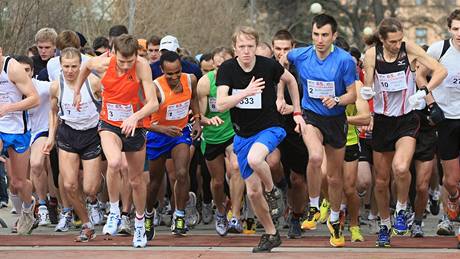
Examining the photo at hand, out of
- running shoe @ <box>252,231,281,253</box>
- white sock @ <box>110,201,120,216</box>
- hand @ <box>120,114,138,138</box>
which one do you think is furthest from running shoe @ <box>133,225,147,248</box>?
running shoe @ <box>252,231,281,253</box>

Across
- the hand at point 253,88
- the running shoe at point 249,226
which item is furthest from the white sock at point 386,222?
the running shoe at point 249,226

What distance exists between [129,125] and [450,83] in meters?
3.42

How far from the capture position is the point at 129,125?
11406mm

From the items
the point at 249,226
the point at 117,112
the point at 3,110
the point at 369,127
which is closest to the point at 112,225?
the point at 117,112

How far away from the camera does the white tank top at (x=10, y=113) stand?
42.9 ft

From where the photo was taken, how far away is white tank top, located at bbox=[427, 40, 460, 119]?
39.8 ft

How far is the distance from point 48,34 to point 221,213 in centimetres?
353

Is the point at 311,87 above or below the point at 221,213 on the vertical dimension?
above

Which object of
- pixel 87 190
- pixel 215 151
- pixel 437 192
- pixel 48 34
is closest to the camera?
pixel 87 190

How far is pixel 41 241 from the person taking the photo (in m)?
12.8

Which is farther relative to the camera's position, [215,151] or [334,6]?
[334,6]

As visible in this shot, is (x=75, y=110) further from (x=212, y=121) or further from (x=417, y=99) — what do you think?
(x=417, y=99)

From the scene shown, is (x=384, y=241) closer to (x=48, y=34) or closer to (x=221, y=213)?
(x=221, y=213)

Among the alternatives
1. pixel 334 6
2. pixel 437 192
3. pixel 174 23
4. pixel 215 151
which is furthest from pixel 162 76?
pixel 334 6
